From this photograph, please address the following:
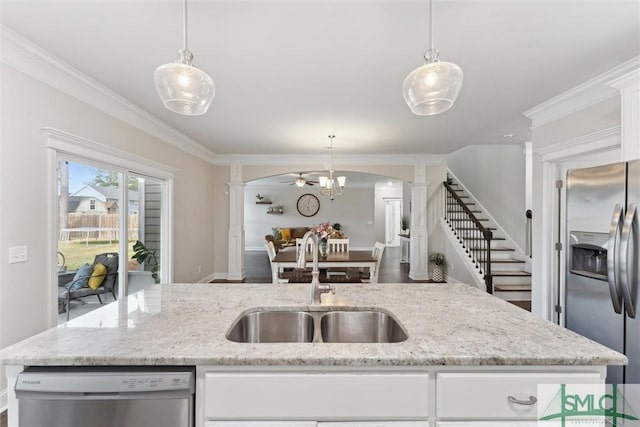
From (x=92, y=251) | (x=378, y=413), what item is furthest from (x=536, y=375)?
(x=92, y=251)

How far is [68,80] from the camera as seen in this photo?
98.2 inches

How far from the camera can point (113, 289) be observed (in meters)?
3.22

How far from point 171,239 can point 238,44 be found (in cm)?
317

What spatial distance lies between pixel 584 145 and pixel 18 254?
480cm

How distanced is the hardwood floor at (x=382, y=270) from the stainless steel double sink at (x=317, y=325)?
15.2 feet

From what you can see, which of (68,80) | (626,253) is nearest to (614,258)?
(626,253)

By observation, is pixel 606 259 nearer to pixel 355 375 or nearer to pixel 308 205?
pixel 355 375

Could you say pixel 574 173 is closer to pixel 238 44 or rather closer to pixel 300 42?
pixel 300 42

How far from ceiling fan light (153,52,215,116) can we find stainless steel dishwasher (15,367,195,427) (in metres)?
1.16

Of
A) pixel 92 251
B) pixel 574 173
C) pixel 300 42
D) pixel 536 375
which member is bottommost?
pixel 536 375

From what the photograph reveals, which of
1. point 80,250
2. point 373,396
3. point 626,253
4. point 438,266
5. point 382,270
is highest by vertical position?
point 626,253

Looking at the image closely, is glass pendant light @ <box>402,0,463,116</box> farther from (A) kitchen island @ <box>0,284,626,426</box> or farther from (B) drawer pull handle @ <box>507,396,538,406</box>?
(B) drawer pull handle @ <box>507,396,538,406</box>

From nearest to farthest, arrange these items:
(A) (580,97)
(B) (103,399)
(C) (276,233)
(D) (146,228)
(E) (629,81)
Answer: (B) (103,399), (E) (629,81), (A) (580,97), (D) (146,228), (C) (276,233)

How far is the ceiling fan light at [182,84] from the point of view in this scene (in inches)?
52.5
